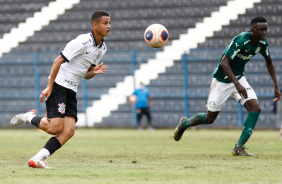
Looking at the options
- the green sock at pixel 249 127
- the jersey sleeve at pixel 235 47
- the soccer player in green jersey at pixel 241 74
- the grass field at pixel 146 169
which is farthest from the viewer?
the green sock at pixel 249 127

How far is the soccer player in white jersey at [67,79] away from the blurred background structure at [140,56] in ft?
43.0

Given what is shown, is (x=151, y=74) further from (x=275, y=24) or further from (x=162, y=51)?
(x=275, y=24)

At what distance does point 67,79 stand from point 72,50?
412 mm

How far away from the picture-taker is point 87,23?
23.8m

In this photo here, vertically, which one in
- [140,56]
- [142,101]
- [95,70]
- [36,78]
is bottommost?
[142,101]

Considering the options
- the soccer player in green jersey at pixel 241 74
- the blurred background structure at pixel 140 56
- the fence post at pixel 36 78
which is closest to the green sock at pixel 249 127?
the soccer player in green jersey at pixel 241 74

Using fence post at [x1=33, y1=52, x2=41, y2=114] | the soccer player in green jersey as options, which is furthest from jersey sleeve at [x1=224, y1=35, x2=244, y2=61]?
fence post at [x1=33, y1=52, x2=41, y2=114]

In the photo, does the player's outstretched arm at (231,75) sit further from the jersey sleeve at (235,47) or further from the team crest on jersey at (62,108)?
the team crest on jersey at (62,108)

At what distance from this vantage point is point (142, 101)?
68.2ft

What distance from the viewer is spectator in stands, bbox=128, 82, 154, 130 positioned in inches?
818

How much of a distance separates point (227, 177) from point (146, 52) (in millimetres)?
15855

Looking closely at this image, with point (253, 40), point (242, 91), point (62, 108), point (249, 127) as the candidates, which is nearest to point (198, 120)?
point (249, 127)

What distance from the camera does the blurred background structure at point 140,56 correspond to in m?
20.8

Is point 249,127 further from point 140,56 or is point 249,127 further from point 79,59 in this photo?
point 140,56
